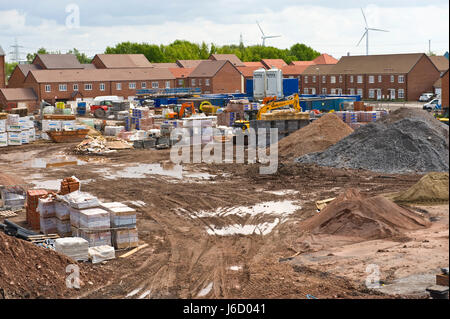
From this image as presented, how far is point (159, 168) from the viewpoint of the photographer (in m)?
30.4

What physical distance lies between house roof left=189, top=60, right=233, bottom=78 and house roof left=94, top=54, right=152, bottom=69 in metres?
8.51

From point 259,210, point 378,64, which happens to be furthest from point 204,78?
point 259,210

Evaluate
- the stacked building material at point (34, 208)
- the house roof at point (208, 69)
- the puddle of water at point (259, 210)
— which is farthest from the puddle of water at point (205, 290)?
the house roof at point (208, 69)

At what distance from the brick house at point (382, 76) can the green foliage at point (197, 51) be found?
4703 centimetres

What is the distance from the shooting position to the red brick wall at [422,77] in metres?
74.7

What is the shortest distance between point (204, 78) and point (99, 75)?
16.0 m

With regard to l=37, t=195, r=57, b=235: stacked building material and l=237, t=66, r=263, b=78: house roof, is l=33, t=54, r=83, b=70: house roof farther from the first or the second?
l=37, t=195, r=57, b=235: stacked building material

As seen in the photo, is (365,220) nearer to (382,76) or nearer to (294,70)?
(382,76)

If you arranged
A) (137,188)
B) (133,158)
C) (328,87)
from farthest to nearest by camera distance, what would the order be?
(328,87), (133,158), (137,188)

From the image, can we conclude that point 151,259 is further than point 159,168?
No
